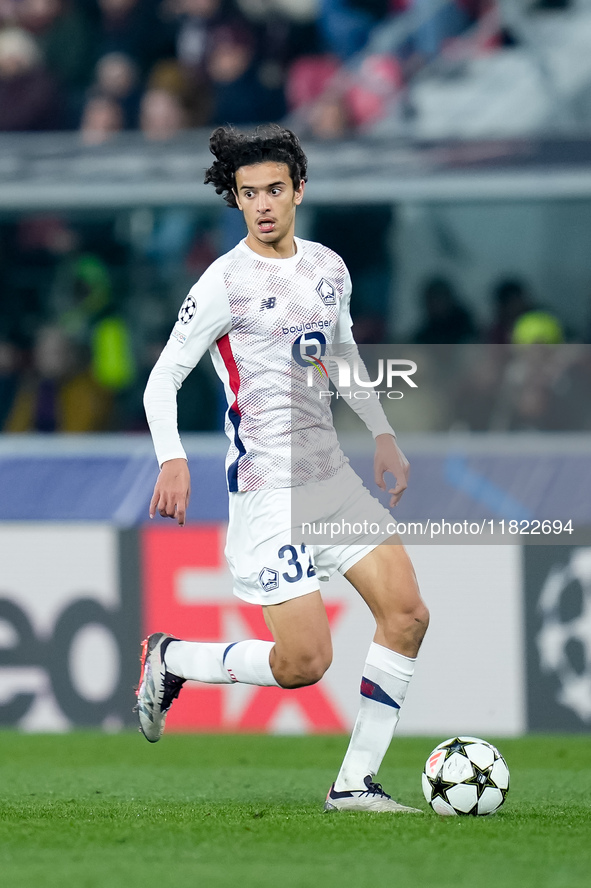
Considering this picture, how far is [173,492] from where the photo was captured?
162 inches

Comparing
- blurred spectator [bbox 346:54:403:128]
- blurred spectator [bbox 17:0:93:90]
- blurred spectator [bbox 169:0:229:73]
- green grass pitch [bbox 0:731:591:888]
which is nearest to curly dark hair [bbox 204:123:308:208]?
green grass pitch [bbox 0:731:591:888]

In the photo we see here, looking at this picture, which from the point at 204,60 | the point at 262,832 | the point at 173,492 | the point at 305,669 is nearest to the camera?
the point at 262,832

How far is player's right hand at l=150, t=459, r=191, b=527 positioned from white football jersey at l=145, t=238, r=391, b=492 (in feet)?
0.58

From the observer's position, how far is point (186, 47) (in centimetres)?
980

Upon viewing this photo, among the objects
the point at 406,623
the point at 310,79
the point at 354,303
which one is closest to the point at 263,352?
the point at 406,623

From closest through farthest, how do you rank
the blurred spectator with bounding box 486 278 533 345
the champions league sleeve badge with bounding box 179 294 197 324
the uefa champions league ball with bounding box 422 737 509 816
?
the uefa champions league ball with bounding box 422 737 509 816, the champions league sleeve badge with bounding box 179 294 197 324, the blurred spectator with bounding box 486 278 533 345

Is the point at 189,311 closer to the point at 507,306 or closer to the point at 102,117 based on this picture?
the point at 507,306

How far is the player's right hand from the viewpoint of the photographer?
13.4 ft

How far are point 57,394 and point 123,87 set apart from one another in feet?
7.88

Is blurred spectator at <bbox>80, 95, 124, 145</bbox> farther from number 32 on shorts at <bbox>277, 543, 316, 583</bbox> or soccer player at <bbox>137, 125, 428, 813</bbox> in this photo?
number 32 on shorts at <bbox>277, 543, 316, 583</bbox>

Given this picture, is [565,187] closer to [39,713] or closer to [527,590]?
[527,590]

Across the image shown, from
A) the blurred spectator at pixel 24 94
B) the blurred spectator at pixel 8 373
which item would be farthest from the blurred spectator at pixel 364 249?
the blurred spectator at pixel 24 94

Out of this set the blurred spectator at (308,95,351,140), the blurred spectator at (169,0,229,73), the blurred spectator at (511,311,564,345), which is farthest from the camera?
the blurred spectator at (169,0,229,73)

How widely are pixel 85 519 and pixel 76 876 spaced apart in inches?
175
